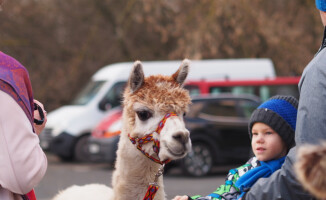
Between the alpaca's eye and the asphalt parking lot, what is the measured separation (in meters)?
5.84

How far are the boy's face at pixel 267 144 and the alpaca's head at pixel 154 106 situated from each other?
1.33 feet

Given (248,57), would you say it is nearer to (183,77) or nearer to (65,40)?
(65,40)

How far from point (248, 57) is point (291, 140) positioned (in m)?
16.4

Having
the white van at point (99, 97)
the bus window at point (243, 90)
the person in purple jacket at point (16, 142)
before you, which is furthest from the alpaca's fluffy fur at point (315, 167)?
the bus window at point (243, 90)

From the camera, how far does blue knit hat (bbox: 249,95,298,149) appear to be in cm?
276

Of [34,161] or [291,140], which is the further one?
[291,140]

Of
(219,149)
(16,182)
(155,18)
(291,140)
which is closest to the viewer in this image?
(16,182)

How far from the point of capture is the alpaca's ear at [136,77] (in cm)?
311

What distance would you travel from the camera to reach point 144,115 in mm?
3104

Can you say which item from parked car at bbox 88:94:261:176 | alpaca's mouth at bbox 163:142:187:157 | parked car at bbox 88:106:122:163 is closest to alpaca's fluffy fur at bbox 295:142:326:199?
alpaca's mouth at bbox 163:142:187:157

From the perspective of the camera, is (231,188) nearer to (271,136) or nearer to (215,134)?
(271,136)

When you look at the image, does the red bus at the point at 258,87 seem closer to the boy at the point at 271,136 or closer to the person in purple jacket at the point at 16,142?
the boy at the point at 271,136

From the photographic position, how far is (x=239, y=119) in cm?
1204

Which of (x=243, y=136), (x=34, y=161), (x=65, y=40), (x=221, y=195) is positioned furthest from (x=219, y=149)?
(x=65, y=40)
